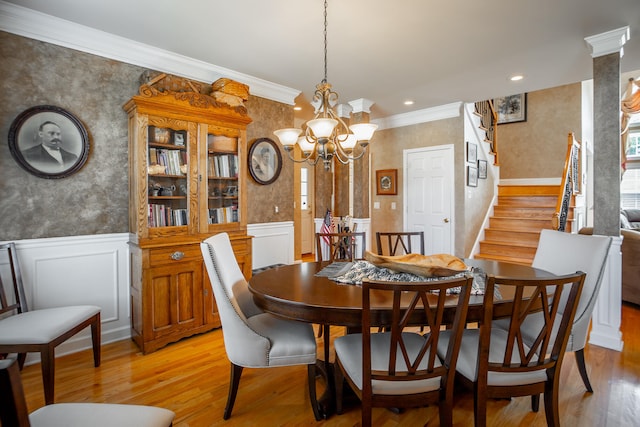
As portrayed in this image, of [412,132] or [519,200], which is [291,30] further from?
[519,200]

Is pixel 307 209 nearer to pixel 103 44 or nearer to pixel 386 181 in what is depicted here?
pixel 386 181

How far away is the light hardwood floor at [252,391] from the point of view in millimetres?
1875

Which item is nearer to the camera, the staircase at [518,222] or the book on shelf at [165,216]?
the book on shelf at [165,216]

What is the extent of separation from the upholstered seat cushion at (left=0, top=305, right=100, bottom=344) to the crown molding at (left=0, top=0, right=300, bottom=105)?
200cm

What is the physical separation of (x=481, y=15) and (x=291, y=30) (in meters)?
1.44

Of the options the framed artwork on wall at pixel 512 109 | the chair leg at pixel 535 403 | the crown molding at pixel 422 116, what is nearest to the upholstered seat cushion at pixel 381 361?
the chair leg at pixel 535 403

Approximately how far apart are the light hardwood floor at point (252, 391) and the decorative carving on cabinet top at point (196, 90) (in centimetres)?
208

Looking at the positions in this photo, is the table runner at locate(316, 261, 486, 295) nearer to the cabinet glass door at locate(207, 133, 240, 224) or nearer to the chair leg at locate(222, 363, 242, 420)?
the chair leg at locate(222, 363, 242, 420)

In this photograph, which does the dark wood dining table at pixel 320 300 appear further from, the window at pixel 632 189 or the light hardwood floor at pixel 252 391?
the window at pixel 632 189

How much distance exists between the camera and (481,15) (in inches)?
99.2

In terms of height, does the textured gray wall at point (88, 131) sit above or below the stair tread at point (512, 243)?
above

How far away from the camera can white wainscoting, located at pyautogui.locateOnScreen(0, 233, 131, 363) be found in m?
2.54

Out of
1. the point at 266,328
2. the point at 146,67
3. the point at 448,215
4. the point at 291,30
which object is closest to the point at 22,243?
the point at 146,67

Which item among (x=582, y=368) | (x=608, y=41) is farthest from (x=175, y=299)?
(x=608, y=41)
